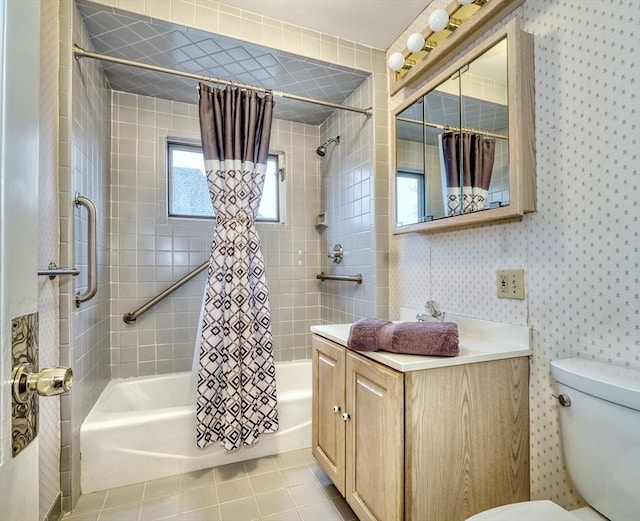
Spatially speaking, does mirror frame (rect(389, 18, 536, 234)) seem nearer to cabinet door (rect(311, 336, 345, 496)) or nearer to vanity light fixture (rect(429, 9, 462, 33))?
vanity light fixture (rect(429, 9, 462, 33))

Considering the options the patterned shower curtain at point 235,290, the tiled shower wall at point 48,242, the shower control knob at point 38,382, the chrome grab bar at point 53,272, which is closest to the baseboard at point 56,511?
the tiled shower wall at point 48,242

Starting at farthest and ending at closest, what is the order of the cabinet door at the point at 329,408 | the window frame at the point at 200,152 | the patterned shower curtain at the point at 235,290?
the window frame at the point at 200,152, the patterned shower curtain at the point at 235,290, the cabinet door at the point at 329,408

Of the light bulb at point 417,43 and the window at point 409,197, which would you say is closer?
the light bulb at point 417,43

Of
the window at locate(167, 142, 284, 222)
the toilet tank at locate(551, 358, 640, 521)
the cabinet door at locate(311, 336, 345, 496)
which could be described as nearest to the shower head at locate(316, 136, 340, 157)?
the window at locate(167, 142, 284, 222)

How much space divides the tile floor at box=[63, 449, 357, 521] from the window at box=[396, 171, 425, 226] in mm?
1394

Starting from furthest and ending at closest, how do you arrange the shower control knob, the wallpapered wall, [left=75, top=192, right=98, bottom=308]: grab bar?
1. [left=75, top=192, right=98, bottom=308]: grab bar
2. the wallpapered wall
3. the shower control knob

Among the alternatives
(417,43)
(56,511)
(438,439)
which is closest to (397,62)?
(417,43)

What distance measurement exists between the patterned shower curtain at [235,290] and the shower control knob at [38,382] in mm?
1294

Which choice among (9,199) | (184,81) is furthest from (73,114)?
(9,199)

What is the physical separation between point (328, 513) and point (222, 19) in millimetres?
2407

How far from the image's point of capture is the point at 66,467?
4.85ft

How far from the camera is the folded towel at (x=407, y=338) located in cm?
109

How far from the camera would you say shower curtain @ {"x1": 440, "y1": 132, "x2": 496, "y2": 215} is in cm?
132

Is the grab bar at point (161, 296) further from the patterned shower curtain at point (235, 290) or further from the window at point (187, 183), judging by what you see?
the patterned shower curtain at point (235, 290)
